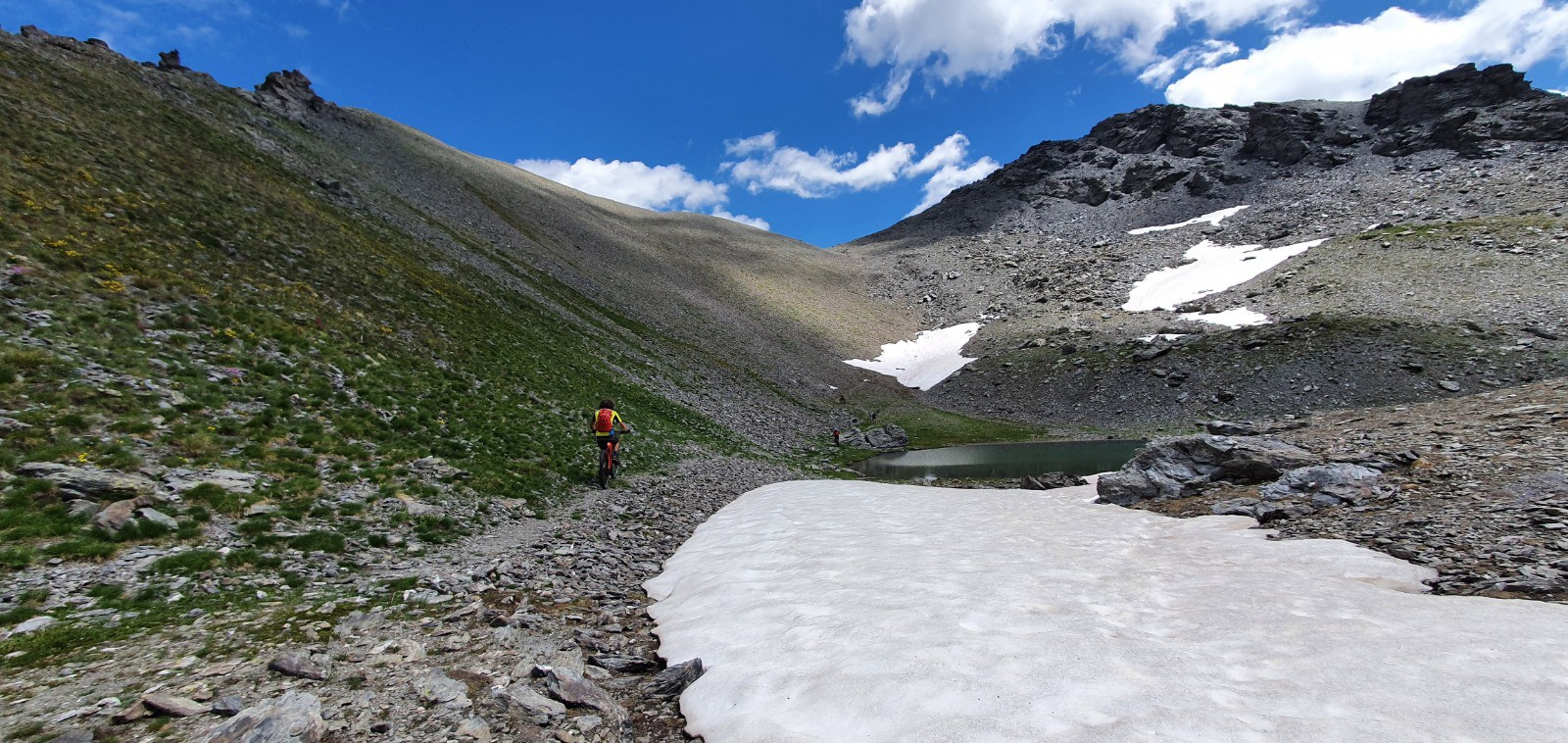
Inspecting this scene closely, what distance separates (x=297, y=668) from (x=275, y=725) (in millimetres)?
1407

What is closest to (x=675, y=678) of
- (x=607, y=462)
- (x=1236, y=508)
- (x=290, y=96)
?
(x=607, y=462)

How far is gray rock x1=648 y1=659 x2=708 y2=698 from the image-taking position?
709cm

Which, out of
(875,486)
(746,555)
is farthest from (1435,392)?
(746,555)

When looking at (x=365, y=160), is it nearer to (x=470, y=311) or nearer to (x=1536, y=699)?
(x=470, y=311)

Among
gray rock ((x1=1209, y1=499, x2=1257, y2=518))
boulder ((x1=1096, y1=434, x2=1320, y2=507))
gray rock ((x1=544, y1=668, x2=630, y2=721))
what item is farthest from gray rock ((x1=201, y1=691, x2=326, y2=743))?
boulder ((x1=1096, y1=434, x2=1320, y2=507))

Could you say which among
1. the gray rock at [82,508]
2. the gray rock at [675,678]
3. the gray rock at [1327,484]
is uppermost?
the gray rock at [1327,484]

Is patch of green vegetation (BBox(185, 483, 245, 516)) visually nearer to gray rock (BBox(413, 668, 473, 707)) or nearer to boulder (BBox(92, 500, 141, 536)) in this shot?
boulder (BBox(92, 500, 141, 536))

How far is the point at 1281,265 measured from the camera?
71.5 m

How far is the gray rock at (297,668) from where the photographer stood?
6.40 m

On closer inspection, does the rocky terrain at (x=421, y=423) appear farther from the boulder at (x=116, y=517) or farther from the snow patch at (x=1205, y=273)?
the snow patch at (x=1205, y=273)

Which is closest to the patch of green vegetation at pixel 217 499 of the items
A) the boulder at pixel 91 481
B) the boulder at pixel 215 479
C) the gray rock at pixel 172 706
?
the boulder at pixel 215 479

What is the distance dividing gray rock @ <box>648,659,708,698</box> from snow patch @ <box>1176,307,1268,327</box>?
244 feet

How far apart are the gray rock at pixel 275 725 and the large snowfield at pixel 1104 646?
3.64 metres

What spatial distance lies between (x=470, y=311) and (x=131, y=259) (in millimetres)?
13666
